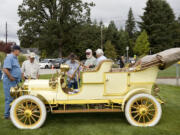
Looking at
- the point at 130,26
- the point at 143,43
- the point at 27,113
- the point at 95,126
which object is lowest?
the point at 95,126

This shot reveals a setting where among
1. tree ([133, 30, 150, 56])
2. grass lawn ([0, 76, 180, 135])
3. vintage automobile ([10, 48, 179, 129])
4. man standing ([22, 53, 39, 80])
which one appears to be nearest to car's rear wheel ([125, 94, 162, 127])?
vintage automobile ([10, 48, 179, 129])

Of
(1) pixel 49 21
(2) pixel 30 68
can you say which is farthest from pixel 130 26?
(2) pixel 30 68

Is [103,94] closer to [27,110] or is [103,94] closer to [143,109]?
[143,109]

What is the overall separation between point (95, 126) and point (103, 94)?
2.25 feet

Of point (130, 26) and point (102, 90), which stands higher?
point (130, 26)

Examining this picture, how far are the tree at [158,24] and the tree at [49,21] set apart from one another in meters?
17.4

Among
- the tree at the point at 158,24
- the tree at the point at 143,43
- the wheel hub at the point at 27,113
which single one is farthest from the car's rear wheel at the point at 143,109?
the tree at the point at 158,24

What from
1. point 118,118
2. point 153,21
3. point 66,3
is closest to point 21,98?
point 118,118

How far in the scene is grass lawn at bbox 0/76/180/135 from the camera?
3.72 meters

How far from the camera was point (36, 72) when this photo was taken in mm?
5215

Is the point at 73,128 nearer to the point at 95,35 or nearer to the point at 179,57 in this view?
the point at 179,57

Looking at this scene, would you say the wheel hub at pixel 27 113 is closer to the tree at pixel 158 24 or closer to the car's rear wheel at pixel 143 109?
the car's rear wheel at pixel 143 109

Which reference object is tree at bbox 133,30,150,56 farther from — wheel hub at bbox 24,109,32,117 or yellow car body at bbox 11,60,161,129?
wheel hub at bbox 24,109,32,117

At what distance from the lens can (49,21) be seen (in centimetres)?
3072
